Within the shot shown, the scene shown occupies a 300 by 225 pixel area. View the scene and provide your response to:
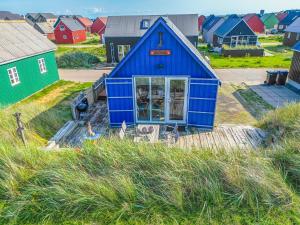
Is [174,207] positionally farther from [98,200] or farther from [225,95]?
[225,95]

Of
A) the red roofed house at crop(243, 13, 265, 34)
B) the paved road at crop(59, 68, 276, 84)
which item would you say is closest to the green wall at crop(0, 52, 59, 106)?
the paved road at crop(59, 68, 276, 84)

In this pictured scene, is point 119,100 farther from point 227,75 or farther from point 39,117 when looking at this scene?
point 227,75

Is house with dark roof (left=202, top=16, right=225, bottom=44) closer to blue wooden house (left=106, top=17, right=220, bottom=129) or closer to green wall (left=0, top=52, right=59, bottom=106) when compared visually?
green wall (left=0, top=52, right=59, bottom=106)

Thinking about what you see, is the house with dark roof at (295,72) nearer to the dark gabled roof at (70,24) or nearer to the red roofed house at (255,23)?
the dark gabled roof at (70,24)

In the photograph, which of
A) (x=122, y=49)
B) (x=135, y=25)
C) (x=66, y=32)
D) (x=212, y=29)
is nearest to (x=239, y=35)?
(x=212, y=29)

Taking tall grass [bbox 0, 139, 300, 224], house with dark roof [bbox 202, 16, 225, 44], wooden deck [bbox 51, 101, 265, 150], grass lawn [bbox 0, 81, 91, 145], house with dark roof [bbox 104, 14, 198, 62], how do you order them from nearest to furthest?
tall grass [bbox 0, 139, 300, 224] → grass lawn [bbox 0, 81, 91, 145] → wooden deck [bbox 51, 101, 265, 150] → house with dark roof [bbox 104, 14, 198, 62] → house with dark roof [bbox 202, 16, 225, 44]
